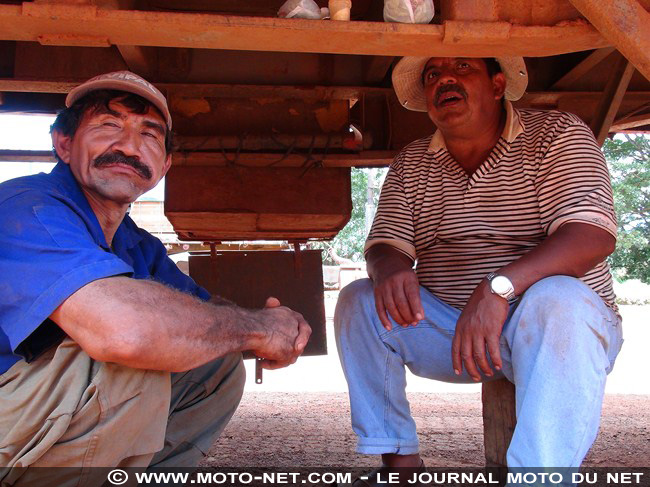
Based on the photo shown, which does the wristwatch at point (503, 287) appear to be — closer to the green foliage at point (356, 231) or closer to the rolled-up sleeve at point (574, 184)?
the rolled-up sleeve at point (574, 184)

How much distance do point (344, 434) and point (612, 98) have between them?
2280 mm

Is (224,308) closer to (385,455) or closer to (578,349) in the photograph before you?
(385,455)

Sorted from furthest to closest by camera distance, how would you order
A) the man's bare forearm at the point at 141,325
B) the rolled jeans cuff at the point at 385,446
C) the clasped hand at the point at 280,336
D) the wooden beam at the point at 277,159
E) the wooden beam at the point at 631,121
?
the wooden beam at the point at 631,121
the wooden beam at the point at 277,159
the rolled jeans cuff at the point at 385,446
the clasped hand at the point at 280,336
the man's bare forearm at the point at 141,325

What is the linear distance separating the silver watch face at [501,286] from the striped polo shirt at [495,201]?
34 centimetres

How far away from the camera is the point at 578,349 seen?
177 centimetres

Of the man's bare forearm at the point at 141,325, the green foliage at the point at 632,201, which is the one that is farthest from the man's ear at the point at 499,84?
the green foliage at the point at 632,201

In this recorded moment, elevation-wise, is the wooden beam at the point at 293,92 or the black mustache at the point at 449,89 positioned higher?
the wooden beam at the point at 293,92

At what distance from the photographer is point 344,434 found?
12.9 ft

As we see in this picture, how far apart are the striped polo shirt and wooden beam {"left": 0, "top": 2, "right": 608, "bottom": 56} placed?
52 cm

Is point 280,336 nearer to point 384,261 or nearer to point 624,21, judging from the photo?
point 384,261

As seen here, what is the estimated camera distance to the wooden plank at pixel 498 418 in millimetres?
2326

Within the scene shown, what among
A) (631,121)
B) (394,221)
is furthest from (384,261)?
(631,121)

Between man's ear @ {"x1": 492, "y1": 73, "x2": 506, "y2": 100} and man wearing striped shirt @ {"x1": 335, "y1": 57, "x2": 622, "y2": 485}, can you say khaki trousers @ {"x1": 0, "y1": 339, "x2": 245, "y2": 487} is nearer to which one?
man wearing striped shirt @ {"x1": 335, "y1": 57, "x2": 622, "y2": 485}

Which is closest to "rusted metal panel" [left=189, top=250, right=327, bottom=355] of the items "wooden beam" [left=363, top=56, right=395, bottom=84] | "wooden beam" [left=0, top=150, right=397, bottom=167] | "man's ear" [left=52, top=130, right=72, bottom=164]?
"wooden beam" [left=0, top=150, right=397, bottom=167]
